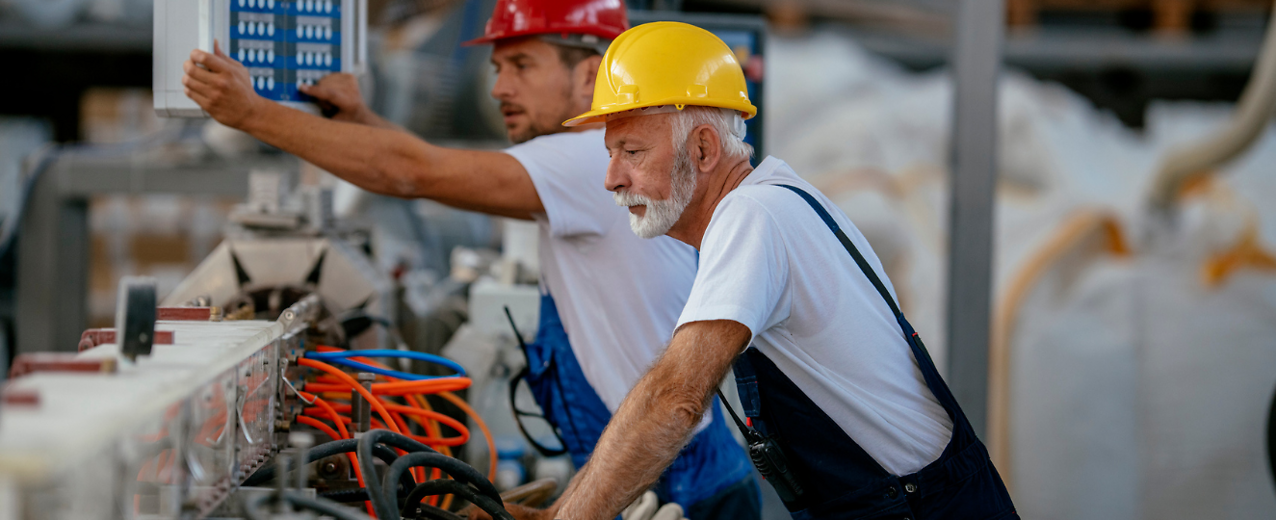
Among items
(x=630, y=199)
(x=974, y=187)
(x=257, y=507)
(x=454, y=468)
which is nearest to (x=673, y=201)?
(x=630, y=199)

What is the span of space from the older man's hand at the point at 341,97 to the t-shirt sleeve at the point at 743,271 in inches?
35.1

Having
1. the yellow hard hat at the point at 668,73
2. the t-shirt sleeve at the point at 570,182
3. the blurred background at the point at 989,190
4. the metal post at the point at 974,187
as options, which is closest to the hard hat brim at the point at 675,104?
the yellow hard hat at the point at 668,73

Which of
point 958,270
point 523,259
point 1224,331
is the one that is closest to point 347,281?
point 523,259

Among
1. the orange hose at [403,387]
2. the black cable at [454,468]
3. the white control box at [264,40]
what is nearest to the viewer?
the black cable at [454,468]

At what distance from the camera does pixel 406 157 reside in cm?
171

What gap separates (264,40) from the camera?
1777mm

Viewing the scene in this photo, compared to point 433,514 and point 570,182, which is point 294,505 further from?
point 570,182

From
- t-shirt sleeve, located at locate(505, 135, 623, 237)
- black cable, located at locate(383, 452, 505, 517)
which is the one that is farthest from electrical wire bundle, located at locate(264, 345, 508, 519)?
t-shirt sleeve, located at locate(505, 135, 623, 237)

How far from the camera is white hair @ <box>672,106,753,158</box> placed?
1453 millimetres

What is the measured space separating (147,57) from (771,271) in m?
7.48

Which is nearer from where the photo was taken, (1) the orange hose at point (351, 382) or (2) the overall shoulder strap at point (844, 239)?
(2) the overall shoulder strap at point (844, 239)

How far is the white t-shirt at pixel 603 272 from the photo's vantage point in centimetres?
180

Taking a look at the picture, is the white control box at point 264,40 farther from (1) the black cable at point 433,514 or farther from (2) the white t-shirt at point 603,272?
(1) the black cable at point 433,514

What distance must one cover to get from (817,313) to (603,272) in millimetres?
618
